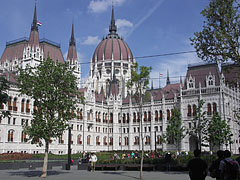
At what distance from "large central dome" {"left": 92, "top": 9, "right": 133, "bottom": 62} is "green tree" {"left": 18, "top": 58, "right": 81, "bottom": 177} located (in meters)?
77.5

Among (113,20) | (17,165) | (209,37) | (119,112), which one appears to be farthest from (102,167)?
(113,20)

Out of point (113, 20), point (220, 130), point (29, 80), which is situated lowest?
point (220, 130)

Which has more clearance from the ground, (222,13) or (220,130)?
(222,13)

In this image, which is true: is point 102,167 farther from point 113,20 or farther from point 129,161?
point 113,20

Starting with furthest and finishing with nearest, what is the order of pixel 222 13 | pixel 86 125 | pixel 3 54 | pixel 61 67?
pixel 3 54 → pixel 86 125 → pixel 61 67 → pixel 222 13

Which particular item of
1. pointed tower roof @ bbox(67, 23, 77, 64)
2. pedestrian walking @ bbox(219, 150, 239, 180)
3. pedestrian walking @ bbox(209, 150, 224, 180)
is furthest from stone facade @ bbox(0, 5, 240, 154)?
pedestrian walking @ bbox(219, 150, 239, 180)

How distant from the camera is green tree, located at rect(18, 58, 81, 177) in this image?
2361 cm

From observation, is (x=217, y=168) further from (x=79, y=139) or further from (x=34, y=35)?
(x=34, y=35)

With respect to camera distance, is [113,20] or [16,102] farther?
[113,20]

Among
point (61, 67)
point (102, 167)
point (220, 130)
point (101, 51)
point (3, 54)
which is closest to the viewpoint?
point (61, 67)

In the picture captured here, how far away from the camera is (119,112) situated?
265ft

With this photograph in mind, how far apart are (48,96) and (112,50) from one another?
81297 millimetres

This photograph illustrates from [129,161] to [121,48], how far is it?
77.9 meters

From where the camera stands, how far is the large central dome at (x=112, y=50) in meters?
104
